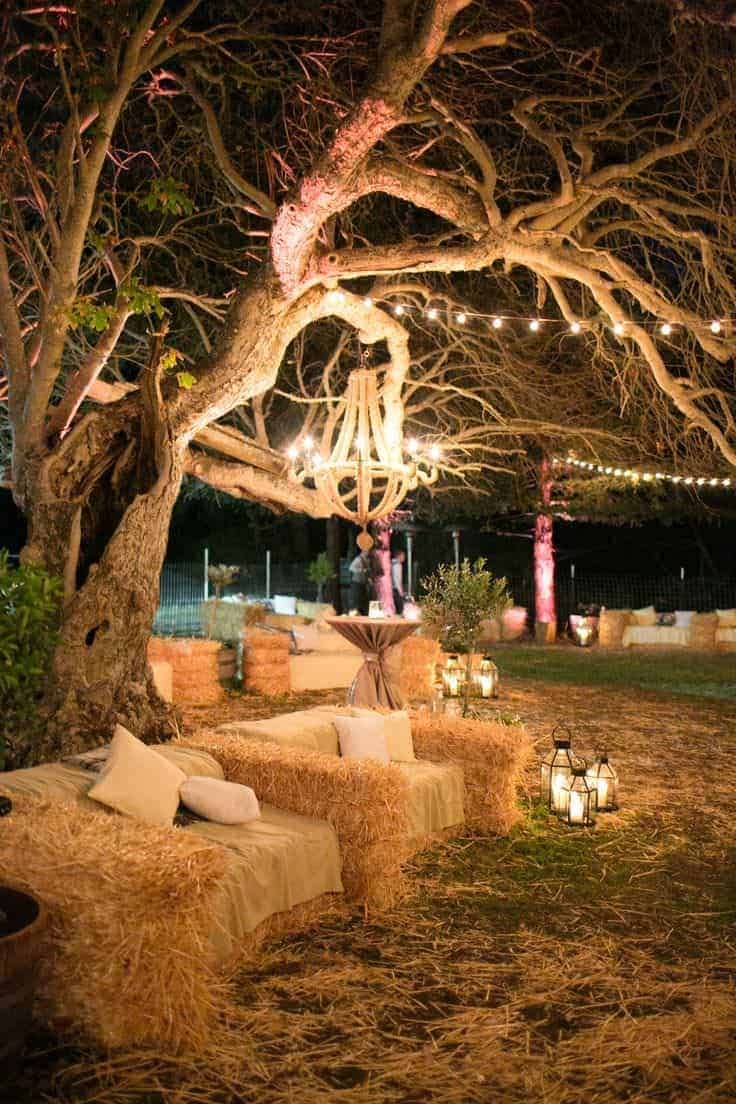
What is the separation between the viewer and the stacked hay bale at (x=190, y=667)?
34.9ft

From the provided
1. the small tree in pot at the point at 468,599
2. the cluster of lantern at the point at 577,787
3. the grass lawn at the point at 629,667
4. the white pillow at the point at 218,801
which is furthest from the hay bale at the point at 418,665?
the white pillow at the point at 218,801

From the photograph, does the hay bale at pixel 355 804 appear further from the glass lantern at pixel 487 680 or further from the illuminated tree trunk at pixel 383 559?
the illuminated tree trunk at pixel 383 559

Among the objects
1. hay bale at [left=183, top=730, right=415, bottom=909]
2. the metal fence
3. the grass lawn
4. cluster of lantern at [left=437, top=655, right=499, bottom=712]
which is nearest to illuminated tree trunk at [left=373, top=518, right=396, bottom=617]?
the metal fence

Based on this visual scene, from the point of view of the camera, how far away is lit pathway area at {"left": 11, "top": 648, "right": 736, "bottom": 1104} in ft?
9.37

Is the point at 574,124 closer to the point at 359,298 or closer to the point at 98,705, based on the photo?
the point at 359,298

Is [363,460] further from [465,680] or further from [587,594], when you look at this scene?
[587,594]

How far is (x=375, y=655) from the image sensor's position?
7.34 metres

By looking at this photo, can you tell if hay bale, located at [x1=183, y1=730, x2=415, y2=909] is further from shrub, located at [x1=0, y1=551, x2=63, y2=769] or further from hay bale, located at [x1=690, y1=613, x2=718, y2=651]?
hay bale, located at [x1=690, y1=613, x2=718, y2=651]

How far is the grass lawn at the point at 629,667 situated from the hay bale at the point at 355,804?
8348 millimetres

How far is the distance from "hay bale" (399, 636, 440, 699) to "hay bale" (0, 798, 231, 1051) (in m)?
8.51

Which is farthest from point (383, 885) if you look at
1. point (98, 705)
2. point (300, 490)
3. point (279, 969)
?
point (300, 490)

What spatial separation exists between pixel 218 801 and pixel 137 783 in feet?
1.18

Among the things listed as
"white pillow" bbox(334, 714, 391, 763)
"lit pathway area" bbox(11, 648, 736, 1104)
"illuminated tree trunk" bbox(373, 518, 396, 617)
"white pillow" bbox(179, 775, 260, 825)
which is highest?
"illuminated tree trunk" bbox(373, 518, 396, 617)

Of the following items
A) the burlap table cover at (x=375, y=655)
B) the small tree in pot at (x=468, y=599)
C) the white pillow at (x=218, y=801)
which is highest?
the small tree in pot at (x=468, y=599)
